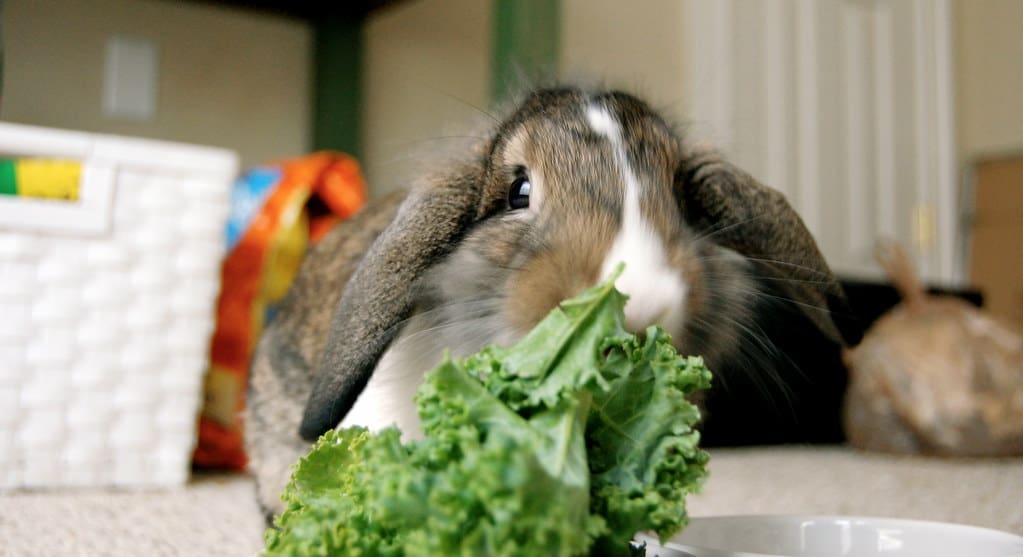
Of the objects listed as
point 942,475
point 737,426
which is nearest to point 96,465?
point 737,426

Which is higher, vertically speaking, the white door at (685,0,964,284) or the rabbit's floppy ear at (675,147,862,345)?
the white door at (685,0,964,284)

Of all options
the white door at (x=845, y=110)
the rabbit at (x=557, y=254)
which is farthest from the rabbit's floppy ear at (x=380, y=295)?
the white door at (x=845, y=110)

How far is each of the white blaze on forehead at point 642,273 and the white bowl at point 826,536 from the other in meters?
0.15

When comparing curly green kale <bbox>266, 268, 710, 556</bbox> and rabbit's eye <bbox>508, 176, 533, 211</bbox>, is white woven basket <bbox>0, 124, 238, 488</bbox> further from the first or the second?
curly green kale <bbox>266, 268, 710, 556</bbox>

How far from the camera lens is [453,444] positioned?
486 mm

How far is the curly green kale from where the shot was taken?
438 millimetres

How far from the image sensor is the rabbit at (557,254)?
27.7 inches

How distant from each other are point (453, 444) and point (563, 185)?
325 mm

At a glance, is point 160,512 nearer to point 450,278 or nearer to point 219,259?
point 219,259

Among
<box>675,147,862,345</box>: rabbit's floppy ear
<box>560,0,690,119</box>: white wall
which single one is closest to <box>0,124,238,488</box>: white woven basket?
<box>675,147,862,345</box>: rabbit's floppy ear

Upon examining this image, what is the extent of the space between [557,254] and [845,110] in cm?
260

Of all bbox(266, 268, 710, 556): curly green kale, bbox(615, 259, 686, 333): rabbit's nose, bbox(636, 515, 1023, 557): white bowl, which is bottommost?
bbox(636, 515, 1023, 557): white bowl

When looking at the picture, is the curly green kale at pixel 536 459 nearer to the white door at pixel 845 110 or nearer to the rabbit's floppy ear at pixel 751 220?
the rabbit's floppy ear at pixel 751 220

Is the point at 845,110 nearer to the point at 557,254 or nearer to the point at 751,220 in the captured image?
the point at 751,220
